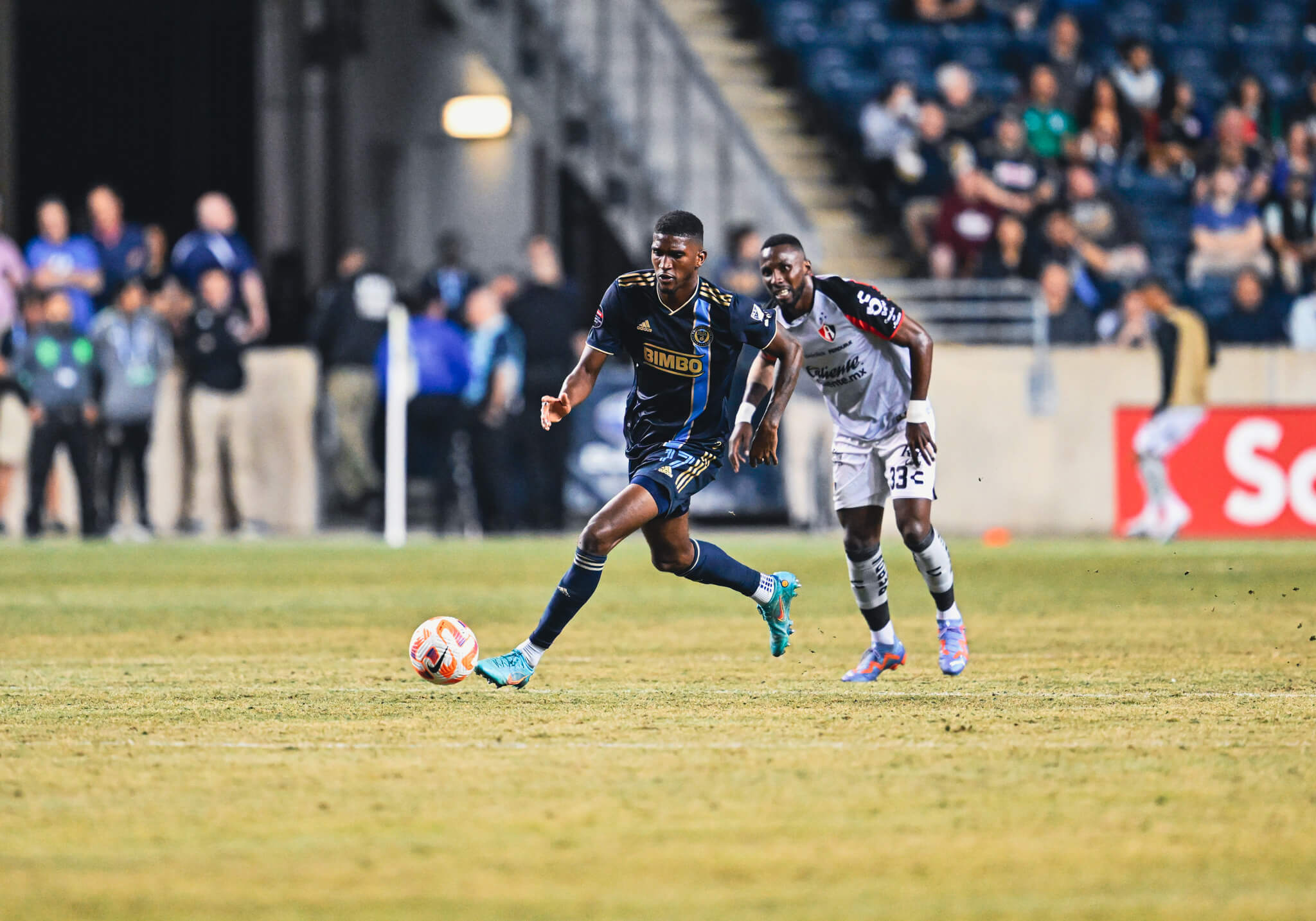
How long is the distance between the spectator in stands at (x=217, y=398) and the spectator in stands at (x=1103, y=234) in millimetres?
8097

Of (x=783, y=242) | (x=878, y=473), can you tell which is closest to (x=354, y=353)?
(x=878, y=473)

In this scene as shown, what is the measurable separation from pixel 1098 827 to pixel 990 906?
925 millimetres

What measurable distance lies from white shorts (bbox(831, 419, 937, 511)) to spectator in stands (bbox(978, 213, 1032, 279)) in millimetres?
10987

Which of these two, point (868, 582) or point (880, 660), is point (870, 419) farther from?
point (880, 660)

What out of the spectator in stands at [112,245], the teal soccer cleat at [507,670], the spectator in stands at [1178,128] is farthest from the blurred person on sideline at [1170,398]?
the teal soccer cleat at [507,670]

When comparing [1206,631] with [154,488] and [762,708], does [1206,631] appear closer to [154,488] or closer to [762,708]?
[762,708]

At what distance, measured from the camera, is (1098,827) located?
5.14 meters

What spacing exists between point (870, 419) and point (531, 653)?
194 cm

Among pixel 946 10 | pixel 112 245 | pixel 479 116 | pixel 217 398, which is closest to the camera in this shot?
pixel 217 398

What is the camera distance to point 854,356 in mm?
8938

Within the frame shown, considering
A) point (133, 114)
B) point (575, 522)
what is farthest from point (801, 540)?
point (133, 114)

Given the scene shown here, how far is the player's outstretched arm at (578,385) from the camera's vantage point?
26.4 ft

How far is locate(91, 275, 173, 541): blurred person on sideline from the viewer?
18.2 metres

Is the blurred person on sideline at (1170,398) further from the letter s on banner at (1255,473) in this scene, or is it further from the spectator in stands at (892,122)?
the spectator in stands at (892,122)
